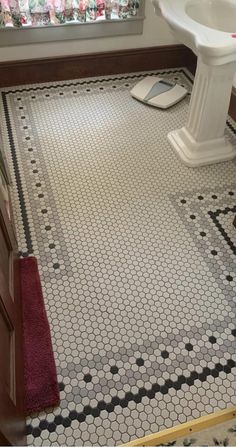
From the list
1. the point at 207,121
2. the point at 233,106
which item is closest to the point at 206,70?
the point at 207,121

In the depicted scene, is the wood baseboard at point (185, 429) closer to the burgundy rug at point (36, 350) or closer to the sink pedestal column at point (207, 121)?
the burgundy rug at point (36, 350)

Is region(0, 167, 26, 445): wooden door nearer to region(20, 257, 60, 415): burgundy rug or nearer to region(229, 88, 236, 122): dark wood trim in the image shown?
region(20, 257, 60, 415): burgundy rug

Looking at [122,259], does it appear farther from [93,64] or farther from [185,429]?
[93,64]

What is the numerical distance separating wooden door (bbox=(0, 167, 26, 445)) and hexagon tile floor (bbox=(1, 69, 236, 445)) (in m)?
0.15

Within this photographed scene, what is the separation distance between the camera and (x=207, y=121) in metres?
1.83

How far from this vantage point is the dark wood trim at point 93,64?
7.61 ft

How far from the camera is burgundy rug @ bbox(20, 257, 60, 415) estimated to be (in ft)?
3.82

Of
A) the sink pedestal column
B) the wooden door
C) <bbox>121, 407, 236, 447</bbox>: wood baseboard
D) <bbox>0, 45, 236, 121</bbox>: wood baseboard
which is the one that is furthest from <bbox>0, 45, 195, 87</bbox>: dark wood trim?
<bbox>121, 407, 236, 447</bbox>: wood baseboard

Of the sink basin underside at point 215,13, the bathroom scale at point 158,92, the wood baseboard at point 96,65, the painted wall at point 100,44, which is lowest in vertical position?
the bathroom scale at point 158,92

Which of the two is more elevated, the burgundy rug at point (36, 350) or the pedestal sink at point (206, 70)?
the pedestal sink at point (206, 70)

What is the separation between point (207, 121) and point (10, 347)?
4.48 feet

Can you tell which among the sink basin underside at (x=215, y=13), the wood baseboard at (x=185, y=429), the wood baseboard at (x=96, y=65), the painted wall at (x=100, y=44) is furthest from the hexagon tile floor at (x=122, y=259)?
the sink basin underside at (x=215, y=13)

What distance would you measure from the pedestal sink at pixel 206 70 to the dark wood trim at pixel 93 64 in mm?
740

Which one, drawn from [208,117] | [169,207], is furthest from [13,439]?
[208,117]
